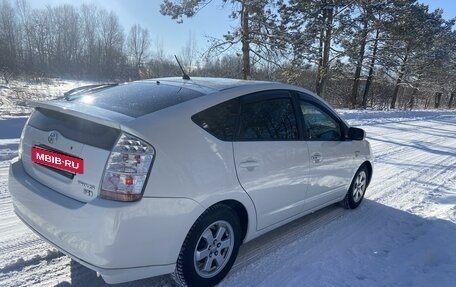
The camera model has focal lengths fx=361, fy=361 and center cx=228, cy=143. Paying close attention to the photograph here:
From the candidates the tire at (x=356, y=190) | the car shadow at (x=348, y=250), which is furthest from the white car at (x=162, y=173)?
the tire at (x=356, y=190)

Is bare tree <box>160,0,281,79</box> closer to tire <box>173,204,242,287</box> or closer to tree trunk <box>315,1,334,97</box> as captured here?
tree trunk <box>315,1,334,97</box>

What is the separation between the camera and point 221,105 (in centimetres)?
296

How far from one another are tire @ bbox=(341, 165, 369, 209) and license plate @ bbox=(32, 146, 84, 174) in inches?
140

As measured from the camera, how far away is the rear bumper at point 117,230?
2297mm

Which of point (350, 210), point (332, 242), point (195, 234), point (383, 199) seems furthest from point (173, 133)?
point (383, 199)

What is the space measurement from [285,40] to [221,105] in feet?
58.6

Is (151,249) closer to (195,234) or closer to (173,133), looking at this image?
(195,234)

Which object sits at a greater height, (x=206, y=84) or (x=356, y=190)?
(x=206, y=84)

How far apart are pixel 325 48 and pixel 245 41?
7.04 metres

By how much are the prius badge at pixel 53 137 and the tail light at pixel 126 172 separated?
2.01 ft

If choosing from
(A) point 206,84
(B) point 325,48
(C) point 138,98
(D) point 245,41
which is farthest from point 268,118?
(B) point 325,48

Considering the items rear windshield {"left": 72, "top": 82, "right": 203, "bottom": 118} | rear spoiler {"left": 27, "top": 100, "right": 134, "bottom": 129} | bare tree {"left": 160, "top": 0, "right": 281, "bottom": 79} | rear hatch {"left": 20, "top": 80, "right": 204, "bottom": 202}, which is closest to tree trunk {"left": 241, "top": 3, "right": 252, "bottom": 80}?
bare tree {"left": 160, "top": 0, "right": 281, "bottom": 79}

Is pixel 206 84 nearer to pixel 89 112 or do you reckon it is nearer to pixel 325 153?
pixel 89 112

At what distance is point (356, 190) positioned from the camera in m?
5.04
